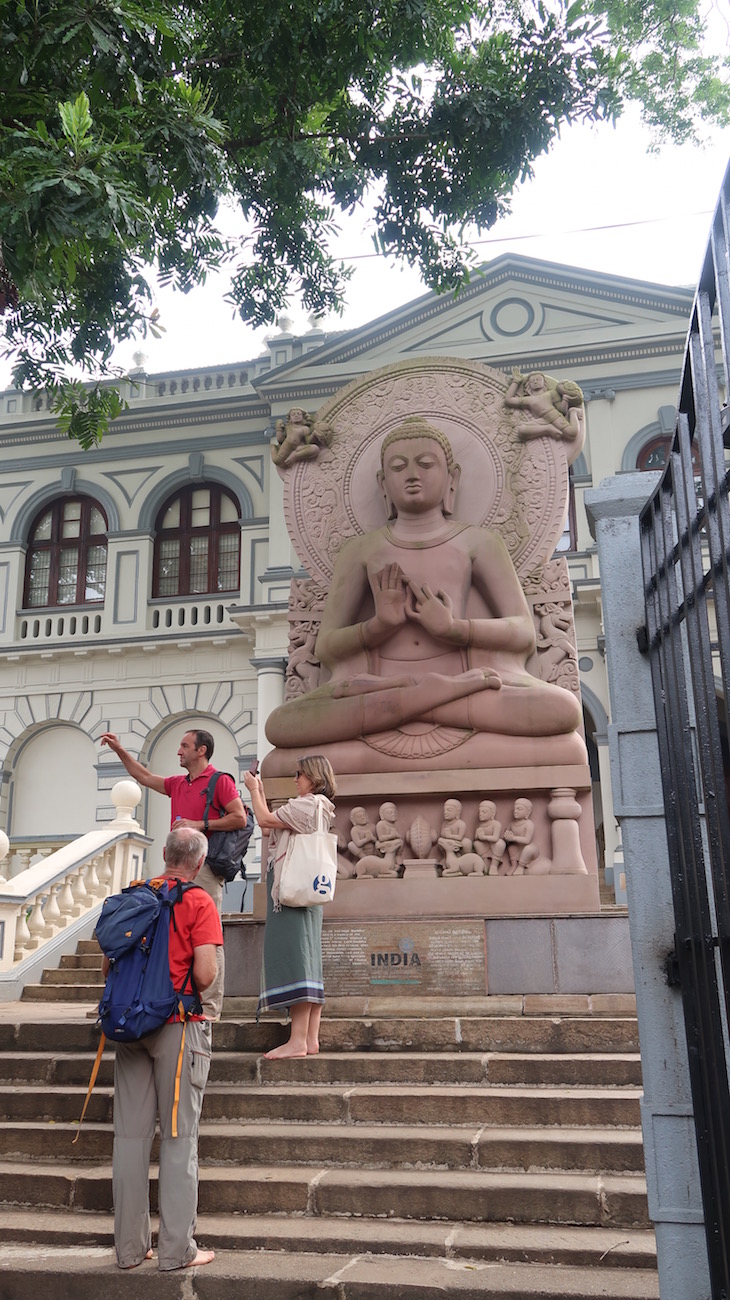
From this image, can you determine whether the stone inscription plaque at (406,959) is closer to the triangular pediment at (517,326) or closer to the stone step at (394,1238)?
the stone step at (394,1238)

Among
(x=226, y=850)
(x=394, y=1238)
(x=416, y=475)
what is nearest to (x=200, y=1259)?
(x=394, y=1238)

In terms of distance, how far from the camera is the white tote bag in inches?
228

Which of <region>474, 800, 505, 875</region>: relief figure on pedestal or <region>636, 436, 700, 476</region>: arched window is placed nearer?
<region>474, 800, 505, 875</region>: relief figure on pedestal

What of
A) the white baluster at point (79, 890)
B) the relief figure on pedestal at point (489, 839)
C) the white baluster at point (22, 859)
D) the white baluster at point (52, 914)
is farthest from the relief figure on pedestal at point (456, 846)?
the white baluster at point (22, 859)

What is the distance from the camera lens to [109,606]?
23562 mm

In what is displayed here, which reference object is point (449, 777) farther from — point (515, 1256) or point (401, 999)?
point (515, 1256)

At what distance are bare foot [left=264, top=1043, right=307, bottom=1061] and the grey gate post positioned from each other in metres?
2.93

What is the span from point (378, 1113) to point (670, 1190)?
7.93 ft

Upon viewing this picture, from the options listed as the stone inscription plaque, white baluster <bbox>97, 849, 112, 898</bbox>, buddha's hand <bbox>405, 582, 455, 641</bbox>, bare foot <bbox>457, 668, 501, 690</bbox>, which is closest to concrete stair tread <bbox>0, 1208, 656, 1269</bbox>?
the stone inscription plaque

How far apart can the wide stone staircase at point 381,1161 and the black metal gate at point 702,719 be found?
1212 millimetres

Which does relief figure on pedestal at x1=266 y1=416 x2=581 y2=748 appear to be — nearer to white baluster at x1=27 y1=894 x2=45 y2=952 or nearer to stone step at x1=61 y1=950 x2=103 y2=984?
stone step at x1=61 y1=950 x2=103 y2=984

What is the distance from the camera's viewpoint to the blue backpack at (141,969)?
Answer: 4.30 metres

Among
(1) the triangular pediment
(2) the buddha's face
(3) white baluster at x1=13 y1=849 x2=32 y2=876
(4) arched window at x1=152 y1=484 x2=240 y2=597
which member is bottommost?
A: (3) white baluster at x1=13 y1=849 x2=32 y2=876

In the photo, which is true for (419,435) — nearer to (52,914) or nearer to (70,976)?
(70,976)
